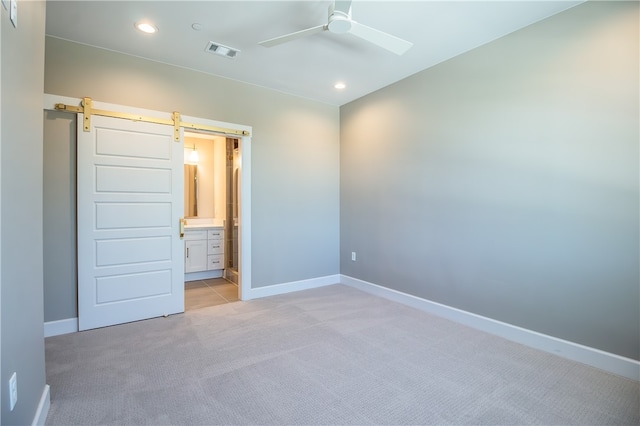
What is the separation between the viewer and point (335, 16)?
2174 millimetres

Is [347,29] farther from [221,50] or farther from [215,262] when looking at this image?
[215,262]

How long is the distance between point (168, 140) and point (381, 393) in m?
3.18

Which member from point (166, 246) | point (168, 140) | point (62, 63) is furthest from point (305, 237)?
point (62, 63)

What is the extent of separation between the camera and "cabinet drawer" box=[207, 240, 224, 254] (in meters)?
5.15

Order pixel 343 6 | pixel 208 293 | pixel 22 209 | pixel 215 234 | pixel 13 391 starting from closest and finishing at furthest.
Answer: pixel 13 391 → pixel 22 209 → pixel 343 6 → pixel 208 293 → pixel 215 234

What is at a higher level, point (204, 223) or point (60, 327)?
point (204, 223)

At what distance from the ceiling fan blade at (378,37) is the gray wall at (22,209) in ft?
6.13

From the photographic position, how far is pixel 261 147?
4059 mm

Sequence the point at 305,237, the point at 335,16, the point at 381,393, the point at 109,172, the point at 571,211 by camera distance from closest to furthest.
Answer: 1. the point at 381,393
2. the point at 335,16
3. the point at 571,211
4. the point at 109,172
5. the point at 305,237

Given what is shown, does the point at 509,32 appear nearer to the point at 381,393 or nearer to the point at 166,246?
the point at 381,393

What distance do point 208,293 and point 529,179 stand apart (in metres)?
4.05

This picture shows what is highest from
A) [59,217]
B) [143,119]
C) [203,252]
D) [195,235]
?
[143,119]

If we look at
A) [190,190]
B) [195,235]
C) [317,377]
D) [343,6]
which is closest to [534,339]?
[317,377]

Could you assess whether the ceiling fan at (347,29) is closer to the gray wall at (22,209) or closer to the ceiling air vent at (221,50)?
the ceiling air vent at (221,50)
